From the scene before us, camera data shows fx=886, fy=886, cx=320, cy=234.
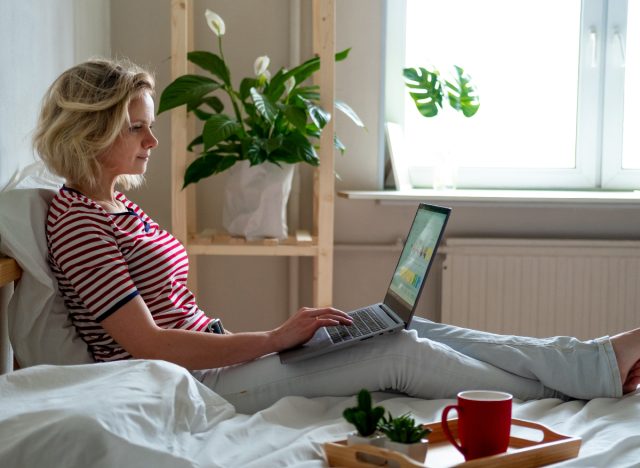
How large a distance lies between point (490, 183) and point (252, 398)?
180cm

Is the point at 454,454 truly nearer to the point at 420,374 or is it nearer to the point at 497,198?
the point at 420,374

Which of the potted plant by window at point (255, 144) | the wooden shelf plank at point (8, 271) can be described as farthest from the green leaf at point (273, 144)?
the wooden shelf plank at point (8, 271)

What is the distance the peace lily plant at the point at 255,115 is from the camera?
7.64 ft

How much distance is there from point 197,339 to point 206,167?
39.7 inches

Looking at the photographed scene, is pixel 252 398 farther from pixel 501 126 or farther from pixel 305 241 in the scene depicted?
pixel 501 126

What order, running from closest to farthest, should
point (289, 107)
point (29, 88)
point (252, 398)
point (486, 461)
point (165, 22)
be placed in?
point (486, 461) < point (252, 398) < point (29, 88) < point (289, 107) < point (165, 22)

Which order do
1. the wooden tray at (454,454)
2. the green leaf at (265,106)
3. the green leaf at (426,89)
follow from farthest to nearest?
the green leaf at (426,89) < the green leaf at (265,106) < the wooden tray at (454,454)

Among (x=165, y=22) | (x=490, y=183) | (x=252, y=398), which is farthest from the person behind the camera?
(x=490, y=183)

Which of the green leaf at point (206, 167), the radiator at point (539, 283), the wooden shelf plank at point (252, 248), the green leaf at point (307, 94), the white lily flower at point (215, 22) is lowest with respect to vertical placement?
the radiator at point (539, 283)

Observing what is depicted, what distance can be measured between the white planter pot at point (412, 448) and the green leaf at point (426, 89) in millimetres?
2009

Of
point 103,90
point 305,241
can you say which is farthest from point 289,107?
point 103,90

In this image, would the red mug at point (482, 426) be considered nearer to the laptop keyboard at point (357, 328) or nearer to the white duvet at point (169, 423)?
the white duvet at point (169, 423)

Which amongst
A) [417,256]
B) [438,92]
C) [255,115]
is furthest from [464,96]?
[417,256]

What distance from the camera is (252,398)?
4.78 feet
